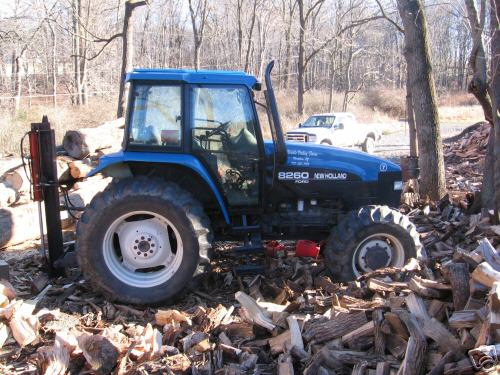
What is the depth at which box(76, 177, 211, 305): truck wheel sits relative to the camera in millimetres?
5195

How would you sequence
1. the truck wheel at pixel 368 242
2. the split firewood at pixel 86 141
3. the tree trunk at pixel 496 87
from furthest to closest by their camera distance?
the split firewood at pixel 86 141
the tree trunk at pixel 496 87
the truck wheel at pixel 368 242

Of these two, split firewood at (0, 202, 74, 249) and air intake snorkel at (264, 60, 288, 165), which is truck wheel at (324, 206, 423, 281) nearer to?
air intake snorkel at (264, 60, 288, 165)

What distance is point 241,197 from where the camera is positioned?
5.74m

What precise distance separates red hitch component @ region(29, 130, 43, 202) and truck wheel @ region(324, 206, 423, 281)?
323 centimetres

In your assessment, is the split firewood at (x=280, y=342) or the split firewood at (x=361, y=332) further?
the split firewood at (x=280, y=342)

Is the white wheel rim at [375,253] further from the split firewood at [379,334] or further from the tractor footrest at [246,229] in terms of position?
the split firewood at [379,334]

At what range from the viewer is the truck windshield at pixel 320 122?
20.6 m

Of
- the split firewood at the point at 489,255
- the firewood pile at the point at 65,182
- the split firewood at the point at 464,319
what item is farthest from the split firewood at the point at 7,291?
the split firewood at the point at 489,255

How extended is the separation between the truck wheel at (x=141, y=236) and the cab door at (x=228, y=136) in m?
0.52

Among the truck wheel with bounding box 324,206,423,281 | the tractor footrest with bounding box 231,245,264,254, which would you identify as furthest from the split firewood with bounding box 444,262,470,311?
the tractor footrest with bounding box 231,245,264,254

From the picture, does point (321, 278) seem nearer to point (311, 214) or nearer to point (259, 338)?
point (311, 214)

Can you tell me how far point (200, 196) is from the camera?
570 centimetres

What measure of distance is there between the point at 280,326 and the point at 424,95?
244 inches

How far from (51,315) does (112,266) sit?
29.7 inches
